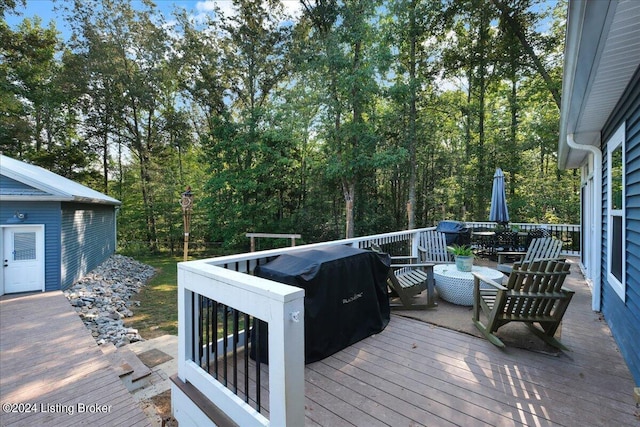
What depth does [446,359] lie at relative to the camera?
2648 mm

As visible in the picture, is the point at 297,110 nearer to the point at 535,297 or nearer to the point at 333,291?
the point at 333,291

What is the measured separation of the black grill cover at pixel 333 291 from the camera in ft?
8.20

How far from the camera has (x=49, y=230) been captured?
7.80 m

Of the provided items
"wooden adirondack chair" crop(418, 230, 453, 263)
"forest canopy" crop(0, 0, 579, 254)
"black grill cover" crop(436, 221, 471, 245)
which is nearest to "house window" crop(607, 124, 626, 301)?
"wooden adirondack chair" crop(418, 230, 453, 263)

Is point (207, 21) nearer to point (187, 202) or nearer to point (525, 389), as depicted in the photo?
point (187, 202)

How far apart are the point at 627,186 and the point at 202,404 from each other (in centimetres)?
410

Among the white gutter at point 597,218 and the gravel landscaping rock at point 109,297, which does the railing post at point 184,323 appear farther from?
the white gutter at point 597,218

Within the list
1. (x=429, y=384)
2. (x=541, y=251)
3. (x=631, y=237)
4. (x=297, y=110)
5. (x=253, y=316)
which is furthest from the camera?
(x=297, y=110)

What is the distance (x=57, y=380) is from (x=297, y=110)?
1217 cm

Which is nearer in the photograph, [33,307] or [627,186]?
[627,186]

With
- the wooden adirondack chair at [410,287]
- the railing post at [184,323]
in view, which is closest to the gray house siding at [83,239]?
the railing post at [184,323]

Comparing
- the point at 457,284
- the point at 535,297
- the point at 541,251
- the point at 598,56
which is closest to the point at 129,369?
the point at 457,284

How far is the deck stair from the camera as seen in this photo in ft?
12.7

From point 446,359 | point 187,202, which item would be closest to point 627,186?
point 446,359
